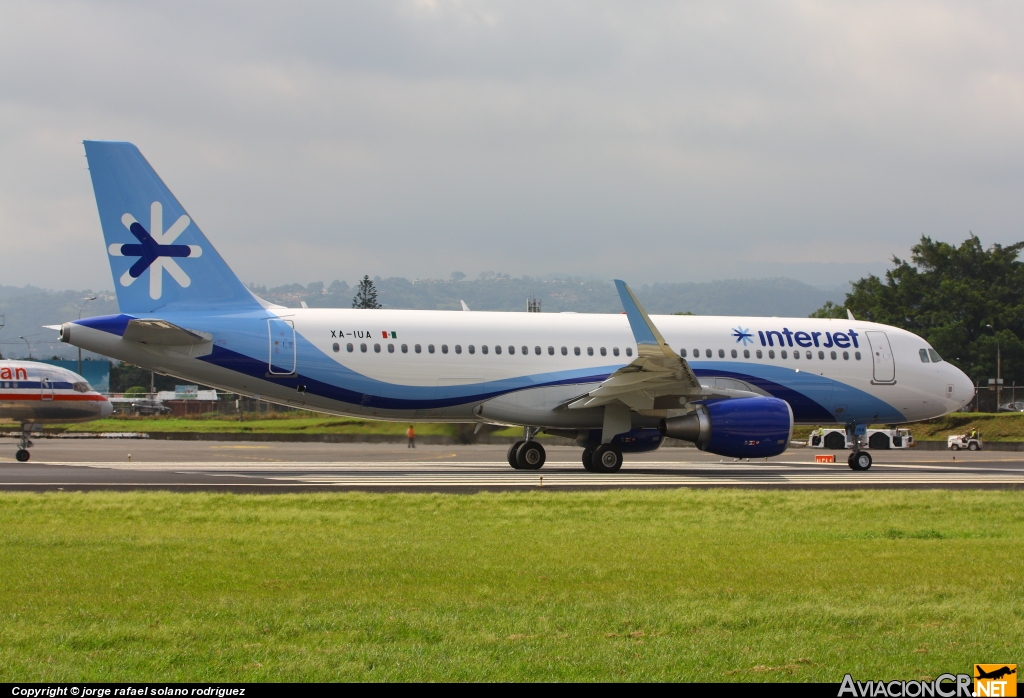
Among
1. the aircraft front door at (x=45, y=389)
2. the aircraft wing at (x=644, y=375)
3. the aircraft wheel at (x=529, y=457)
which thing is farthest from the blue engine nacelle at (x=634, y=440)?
the aircraft front door at (x=45, y=389)

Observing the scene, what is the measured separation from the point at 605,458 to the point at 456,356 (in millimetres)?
4204

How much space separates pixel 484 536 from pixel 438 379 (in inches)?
485

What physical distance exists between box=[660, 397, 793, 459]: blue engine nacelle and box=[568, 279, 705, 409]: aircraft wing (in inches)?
29.5

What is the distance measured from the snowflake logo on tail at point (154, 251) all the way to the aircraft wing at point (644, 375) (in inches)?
374

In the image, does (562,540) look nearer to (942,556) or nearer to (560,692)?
(942,556)

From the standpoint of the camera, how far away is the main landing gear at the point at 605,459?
24703 mm

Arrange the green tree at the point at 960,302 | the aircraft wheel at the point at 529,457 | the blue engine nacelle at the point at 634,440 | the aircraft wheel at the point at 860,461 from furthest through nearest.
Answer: the green tree at the point at 960,302
the aircraft wheel at the point at 860,461
the aircraft wheel at the point at 529,457
the blue engine nacelle at the point at 634,440

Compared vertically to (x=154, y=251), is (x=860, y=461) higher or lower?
lower

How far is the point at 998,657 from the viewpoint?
20.8ft

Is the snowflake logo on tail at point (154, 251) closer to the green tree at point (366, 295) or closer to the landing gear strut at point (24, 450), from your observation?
the landing gear strut at point (24, 450)

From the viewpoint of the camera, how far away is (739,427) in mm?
23188

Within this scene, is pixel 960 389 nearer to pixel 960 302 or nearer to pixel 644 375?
pixel 644 375

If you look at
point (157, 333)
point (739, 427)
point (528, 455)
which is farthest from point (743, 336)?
point (157, 333)

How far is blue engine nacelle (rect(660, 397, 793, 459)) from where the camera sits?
76.0 feet
